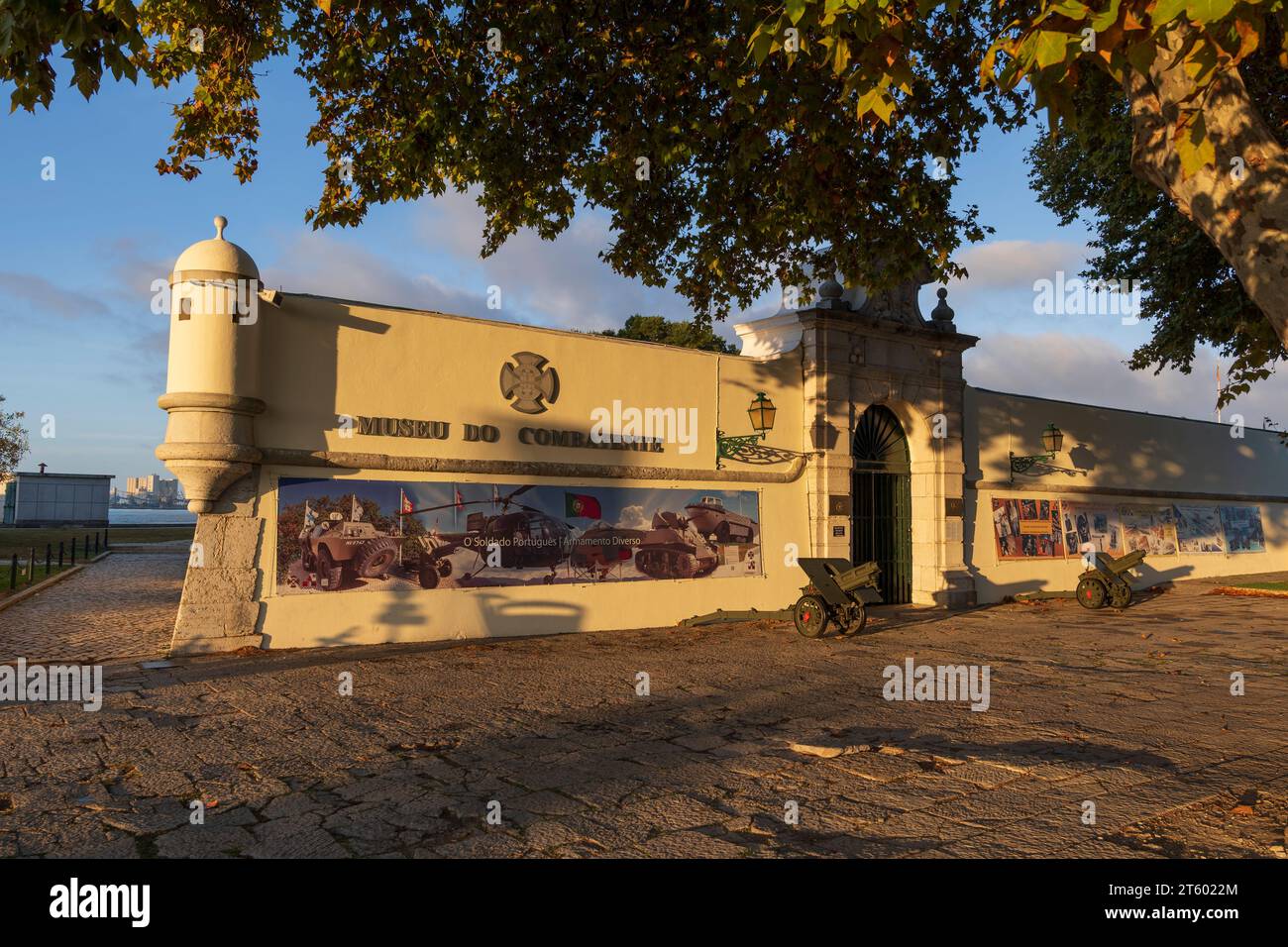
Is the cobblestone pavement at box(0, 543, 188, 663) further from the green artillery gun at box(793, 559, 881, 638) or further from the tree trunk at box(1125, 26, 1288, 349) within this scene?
the tree trunk at box(1125, 26, 1288, 349)

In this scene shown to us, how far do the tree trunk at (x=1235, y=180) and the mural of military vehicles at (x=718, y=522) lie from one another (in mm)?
8676

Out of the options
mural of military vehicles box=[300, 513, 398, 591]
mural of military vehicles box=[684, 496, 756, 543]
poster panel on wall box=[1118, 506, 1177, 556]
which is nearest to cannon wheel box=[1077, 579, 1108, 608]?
poster panel on wall box=[1118, 506, 1177, 556]

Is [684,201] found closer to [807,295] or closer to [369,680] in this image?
[807,295]

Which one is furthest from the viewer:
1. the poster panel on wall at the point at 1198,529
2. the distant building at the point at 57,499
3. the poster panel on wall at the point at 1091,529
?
the distant building at the point at 57,499

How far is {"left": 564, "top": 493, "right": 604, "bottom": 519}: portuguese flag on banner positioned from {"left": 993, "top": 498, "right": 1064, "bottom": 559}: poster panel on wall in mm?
9066

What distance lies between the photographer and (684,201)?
11.8 meters

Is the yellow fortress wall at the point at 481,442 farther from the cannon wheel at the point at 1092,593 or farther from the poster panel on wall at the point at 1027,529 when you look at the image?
the cannon wheel at the point at 1092,593

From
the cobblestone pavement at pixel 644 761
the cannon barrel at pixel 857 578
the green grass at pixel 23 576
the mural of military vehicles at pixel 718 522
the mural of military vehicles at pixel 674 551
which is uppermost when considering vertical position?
the mural of military vehicles at pixel 718 522

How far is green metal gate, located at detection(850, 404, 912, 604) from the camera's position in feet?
50.5

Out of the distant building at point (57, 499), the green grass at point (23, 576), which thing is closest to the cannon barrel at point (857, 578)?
the green grass at point (23, 576)

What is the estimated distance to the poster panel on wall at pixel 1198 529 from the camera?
2080 cm

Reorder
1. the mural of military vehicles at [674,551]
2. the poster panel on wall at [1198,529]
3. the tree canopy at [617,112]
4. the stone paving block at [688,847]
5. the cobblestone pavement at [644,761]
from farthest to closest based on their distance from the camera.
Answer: the poster panel on wall at [1198,529], the mural of military vehicles at [674,551], the tree canopy at [617,112], the cobblestone pavement at [644,761], the stone paving block at [688,847]

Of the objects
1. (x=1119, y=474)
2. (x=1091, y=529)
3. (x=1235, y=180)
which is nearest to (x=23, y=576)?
(x=1235, y=180)
